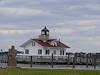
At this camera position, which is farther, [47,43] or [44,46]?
[47,43]

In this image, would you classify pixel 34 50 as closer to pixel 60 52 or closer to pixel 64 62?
pixel 60 52

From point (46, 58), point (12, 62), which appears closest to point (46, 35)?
point (46, 58)

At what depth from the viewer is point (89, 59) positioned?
65500 millimetres

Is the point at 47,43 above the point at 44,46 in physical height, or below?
above

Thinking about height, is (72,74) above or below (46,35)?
below

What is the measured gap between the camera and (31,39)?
78.3 metres

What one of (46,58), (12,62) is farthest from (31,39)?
(12,62)

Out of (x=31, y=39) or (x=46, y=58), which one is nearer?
(x=46, y=58)

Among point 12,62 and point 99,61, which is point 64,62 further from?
point 12,62

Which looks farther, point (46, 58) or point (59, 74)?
point (46, 58)

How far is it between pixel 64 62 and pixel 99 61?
5478mm

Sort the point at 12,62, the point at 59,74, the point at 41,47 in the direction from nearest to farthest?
1. the point at 59,74
2. the point at 12,62
3. the point at 41,47

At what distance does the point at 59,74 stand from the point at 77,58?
3525 cm

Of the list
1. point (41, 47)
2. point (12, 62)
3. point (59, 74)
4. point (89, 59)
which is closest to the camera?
point (59, 74)
